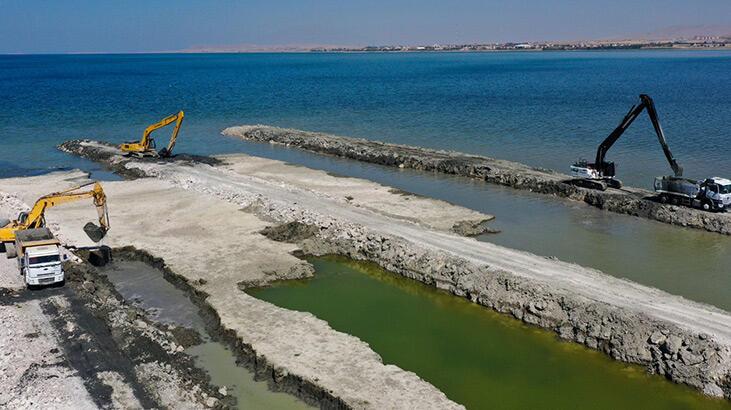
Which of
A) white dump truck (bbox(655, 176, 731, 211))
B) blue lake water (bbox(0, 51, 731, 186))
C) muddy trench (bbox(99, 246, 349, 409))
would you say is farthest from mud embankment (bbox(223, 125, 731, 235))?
muddy trench (bbox(99, 246, 349, 409))

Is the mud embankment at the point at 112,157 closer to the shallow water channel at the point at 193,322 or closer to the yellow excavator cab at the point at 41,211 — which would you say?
the yellow excavator cab at the point at 41,211

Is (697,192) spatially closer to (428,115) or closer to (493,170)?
(493,170)

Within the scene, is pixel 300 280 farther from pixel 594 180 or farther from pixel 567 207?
pixel 594 180

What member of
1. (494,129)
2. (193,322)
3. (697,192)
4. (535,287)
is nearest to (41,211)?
(193,322)

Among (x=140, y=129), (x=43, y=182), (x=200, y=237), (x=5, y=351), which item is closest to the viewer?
(x=5, y=351)

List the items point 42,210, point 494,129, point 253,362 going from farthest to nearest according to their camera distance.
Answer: point 494,129 → point 42,210 → point 253,362

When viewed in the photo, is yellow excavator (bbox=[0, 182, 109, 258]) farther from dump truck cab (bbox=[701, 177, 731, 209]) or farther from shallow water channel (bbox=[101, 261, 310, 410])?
dump truck cab (bbox=[701, 177, 731, 209])

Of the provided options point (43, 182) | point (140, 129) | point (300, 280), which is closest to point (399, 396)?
point (300, 280)
